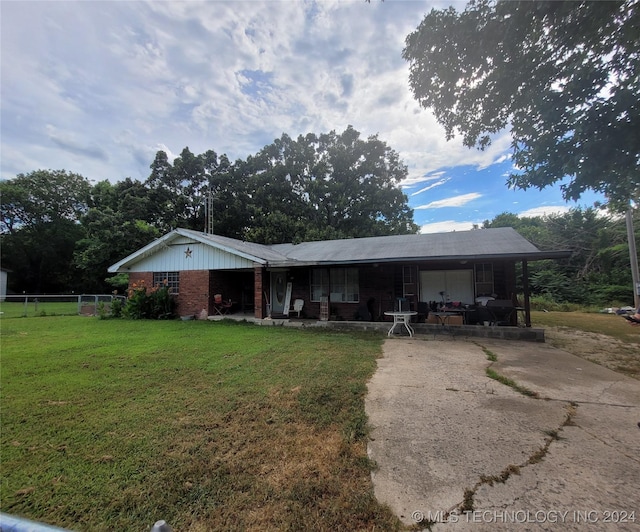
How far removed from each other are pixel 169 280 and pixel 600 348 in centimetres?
1560

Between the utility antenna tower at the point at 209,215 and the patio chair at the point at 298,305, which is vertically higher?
the utility antenna tower at the point at 209,215

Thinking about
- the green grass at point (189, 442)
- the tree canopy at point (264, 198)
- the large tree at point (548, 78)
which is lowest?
the green grass at point (189, 442)

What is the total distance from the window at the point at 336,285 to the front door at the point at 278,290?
1438 millimetres

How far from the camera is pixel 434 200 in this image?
2516 centimetres

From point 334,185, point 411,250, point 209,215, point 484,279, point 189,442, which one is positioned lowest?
point 189,442

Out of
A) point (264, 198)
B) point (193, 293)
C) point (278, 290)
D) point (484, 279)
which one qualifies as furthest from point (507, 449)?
point (264, 198)

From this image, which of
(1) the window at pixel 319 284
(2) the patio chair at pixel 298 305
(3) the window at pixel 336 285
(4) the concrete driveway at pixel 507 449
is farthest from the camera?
(1) the window at pixel 319 284

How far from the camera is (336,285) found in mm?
12430

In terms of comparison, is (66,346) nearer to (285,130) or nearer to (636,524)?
(636,524)

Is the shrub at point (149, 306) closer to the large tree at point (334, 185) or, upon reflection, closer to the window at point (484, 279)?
the large tree at point (334, 185)

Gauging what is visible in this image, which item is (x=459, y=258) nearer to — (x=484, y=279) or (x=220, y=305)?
(x=484, y=279)

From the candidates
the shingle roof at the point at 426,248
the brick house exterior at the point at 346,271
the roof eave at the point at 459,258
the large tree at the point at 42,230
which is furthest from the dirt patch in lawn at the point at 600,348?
→ the large tree at the point at 42,230

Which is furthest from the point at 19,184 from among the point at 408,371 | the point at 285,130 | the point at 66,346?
the point at 408,371

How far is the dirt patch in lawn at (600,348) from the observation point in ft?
19.8
